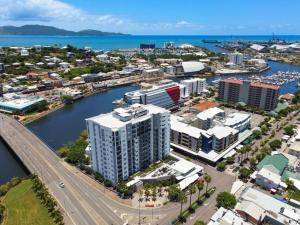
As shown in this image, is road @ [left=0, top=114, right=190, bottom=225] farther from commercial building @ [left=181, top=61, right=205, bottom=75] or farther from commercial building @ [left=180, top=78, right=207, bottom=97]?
commercial building @ [left=181, top=61, right=205, bottom=75]

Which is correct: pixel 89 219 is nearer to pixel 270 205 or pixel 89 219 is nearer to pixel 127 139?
pixel 127 139

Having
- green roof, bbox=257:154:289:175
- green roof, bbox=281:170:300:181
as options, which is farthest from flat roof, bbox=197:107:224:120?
green roof, bbox=281:170:300:181

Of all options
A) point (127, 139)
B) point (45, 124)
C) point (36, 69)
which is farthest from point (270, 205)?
point (36, 69)

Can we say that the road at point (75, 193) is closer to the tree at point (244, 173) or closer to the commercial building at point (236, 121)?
the tree at point (244, 173)

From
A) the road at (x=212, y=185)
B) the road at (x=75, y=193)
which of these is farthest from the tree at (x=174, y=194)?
the road at (x=212, y=185)

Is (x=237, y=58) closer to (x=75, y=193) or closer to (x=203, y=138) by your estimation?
(x=203, y=138)
